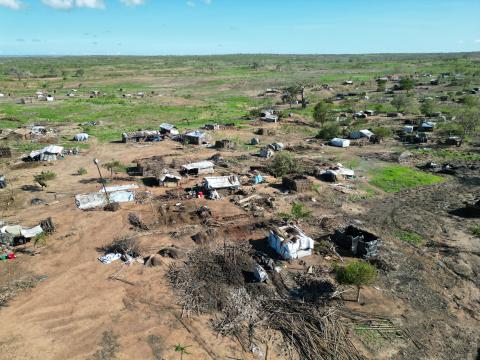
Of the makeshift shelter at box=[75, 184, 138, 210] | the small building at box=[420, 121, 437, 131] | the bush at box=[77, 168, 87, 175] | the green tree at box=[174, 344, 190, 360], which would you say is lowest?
the green tree at box=[174, 344, 190, 360]

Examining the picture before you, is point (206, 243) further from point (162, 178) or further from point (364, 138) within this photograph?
point (364, 138)

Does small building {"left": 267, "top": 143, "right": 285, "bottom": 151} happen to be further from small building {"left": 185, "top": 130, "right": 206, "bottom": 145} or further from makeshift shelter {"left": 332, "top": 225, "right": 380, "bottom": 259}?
makeshift shelter {"left": 332, "top": 225, "right": 380, "bottom": 259}

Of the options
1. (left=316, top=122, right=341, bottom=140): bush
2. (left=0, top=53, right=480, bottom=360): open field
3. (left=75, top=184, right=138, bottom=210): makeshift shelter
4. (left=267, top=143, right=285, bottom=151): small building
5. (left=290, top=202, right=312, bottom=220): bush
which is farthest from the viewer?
(left=316, top=122, right=341, bottom=140): bush

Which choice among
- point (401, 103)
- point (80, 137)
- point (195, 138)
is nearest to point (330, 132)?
point (195, 138)

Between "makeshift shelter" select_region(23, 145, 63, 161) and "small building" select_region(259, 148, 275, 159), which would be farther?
"small building" select_region(259, 148, 275, 159)

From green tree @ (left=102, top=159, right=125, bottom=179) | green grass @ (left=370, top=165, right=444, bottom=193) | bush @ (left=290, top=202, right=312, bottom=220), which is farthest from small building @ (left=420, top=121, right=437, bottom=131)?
green tree @ (left=102, top=159, right=125, bottom=179)

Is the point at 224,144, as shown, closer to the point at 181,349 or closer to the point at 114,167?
the point at 114,167
